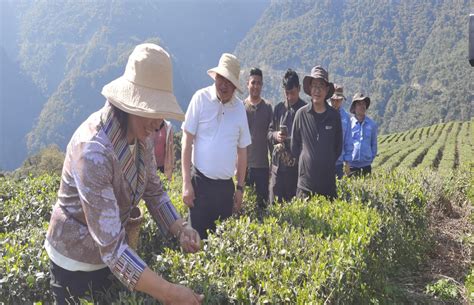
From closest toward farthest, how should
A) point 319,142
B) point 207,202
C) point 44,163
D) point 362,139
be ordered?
point 207,202, point 319,142, point 362,139, point 44,163

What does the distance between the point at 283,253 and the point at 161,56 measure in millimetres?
1364

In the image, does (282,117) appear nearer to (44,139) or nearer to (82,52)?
(44,139)

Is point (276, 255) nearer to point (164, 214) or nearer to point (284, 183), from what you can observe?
point (164, 214)

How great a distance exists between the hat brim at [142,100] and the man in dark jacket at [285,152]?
2936 mm

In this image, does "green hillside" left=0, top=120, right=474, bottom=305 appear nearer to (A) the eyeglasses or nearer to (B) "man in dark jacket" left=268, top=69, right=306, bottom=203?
(B) "man in dark jacket" left=268, top=69, right=306, bottom=203

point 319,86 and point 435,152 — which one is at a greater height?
point 319,86

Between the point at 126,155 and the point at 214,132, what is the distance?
6.09 feet

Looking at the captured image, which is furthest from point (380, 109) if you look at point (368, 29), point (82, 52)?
point (82, 52)

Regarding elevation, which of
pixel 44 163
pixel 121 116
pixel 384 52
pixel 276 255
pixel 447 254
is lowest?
pixel 44 163

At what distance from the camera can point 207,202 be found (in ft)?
11.6

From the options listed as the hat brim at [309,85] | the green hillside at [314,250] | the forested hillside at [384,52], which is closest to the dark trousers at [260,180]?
the green hillside at [314,250]

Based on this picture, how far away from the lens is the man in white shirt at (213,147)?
354cm

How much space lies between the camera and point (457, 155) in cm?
3400

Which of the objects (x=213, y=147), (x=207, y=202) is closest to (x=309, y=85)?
(x=213, y=147)
